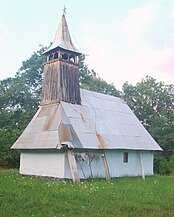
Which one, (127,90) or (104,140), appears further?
(127,90)

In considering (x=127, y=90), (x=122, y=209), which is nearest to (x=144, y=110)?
(x=127, y=90)

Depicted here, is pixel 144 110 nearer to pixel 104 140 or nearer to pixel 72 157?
pixel 104 140

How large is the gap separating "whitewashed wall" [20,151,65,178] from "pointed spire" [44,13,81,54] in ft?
23.7

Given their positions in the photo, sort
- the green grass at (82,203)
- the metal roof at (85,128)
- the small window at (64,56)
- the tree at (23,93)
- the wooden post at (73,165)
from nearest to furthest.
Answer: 1. the green grass at (82,203)
2. the wooden post at (73,165)
3. the metal roof at (85,128)
4. the small window at (64,56)
5. the tree at (23,93)

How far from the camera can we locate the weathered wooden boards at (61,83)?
68.8 ft

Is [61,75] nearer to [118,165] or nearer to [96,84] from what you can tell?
[118,165]

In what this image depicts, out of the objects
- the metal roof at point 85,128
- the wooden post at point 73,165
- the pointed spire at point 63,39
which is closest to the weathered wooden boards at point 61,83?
the metal roof at point 85,128

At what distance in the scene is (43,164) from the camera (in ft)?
62.8

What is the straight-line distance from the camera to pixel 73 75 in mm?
21828

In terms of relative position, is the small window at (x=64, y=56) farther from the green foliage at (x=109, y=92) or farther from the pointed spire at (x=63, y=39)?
the green foliage at (x=109, y=92)

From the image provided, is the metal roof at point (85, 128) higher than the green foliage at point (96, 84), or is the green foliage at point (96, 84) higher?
the green foliage at point (96, 84)

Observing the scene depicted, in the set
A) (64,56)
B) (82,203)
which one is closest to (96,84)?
(64,56)

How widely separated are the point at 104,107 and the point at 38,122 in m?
5.44

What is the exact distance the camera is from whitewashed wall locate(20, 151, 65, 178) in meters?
18.1
